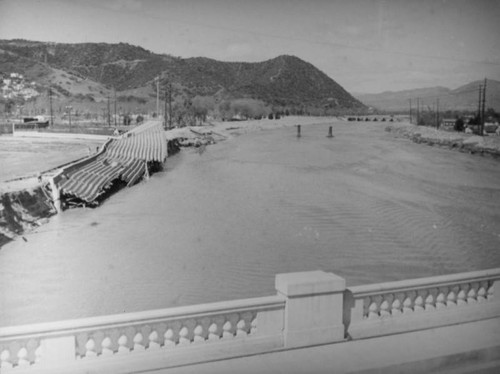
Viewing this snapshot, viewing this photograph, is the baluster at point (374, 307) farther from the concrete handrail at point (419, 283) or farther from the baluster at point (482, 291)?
the baluster at point (482, 291)

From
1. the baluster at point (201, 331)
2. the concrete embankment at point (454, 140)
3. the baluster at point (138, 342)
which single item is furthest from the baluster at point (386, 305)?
the concrete embankment at point (454, 140)

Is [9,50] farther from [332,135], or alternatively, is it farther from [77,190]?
[332,135]

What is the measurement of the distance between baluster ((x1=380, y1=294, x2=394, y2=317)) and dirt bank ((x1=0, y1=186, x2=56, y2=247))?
5.95 meters

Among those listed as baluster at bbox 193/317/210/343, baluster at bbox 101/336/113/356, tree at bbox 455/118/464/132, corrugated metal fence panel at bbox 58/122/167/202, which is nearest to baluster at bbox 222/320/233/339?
baluster at bbox 193/317/210/343

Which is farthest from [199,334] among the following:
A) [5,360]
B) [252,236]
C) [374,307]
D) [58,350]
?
[252,236]

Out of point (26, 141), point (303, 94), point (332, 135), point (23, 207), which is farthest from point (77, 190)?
point (332, 135)

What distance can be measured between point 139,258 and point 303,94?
182 inches

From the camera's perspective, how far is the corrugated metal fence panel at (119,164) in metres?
10.3

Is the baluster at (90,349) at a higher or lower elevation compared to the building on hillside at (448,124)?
lower

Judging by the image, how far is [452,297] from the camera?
362 centimetres

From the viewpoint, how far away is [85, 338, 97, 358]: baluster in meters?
2.77

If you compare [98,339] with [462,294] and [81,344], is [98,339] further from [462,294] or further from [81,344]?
[462,294]

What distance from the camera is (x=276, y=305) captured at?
304cm

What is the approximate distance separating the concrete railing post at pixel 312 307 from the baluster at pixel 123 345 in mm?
885
